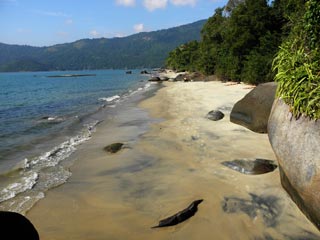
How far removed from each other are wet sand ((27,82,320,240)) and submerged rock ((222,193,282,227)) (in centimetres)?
2

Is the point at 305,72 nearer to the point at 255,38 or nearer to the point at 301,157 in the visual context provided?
the point at 301,157

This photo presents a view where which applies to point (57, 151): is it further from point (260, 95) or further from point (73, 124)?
point (260, 95)

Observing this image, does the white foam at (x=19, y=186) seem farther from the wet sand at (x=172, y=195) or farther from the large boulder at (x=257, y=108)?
the large boulder at (x=257, y=108)

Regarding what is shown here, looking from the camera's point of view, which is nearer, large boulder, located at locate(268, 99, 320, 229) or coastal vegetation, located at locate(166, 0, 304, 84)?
large boulder, located at locate(268, 99, 320, 229)

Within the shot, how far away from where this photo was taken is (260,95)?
1238 cm

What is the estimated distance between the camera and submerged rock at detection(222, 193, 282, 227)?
6.13m

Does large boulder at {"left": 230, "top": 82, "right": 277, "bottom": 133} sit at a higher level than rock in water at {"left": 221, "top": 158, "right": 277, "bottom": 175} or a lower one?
higher

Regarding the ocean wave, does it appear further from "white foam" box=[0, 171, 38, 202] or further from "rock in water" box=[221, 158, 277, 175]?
"rock in water" box=[221, 158, 277, 175]

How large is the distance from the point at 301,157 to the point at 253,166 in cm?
269

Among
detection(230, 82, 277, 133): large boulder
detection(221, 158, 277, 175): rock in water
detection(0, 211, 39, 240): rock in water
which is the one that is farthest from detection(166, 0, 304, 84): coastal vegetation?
detection(0, 211, 39, 240): rock in water

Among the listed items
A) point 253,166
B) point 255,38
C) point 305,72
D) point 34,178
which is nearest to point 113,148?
point 34,178

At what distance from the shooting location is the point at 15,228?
4.26 m

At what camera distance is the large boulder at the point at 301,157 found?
17.5 feet

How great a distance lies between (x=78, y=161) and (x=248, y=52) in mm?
30533
